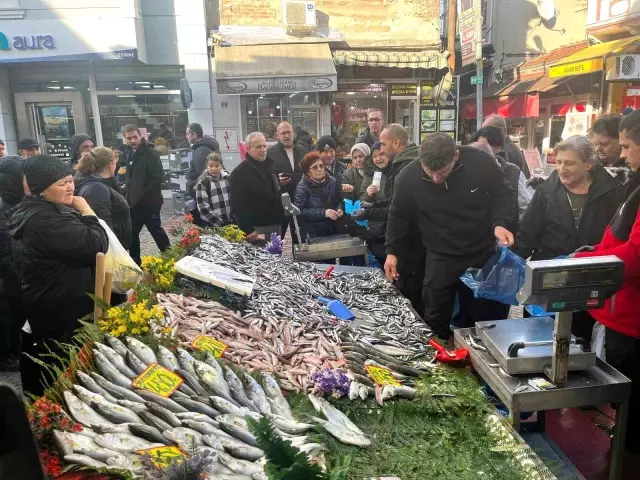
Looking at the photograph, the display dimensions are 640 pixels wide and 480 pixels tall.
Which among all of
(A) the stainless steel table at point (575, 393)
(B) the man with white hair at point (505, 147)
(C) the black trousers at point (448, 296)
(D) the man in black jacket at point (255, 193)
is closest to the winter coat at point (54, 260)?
(D) the man in black jacket at point (255, 193)

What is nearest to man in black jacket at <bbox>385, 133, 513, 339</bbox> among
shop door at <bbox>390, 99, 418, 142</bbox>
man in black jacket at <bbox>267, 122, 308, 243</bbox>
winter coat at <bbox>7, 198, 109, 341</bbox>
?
winter coat at <bbox>7, 198, 109, 341</bbox>

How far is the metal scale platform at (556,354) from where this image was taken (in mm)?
2133

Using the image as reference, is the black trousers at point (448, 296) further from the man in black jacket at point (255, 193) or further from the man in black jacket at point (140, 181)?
the man in black jacket at point (140, 181)

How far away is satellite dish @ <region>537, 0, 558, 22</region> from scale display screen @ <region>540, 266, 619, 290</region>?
1625cm

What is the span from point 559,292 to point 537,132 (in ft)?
47.3

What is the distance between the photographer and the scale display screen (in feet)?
6.91

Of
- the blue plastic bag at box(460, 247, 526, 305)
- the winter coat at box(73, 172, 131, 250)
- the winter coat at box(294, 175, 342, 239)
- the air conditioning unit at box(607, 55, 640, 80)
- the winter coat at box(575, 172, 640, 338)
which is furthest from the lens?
the air conditioning unit at box(607, 55, 640, 80)

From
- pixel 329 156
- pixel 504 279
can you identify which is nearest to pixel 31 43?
pixel 329 156

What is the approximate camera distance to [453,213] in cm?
414

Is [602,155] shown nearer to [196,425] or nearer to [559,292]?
[559,292]

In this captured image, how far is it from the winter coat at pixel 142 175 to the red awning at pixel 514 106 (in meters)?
9.60

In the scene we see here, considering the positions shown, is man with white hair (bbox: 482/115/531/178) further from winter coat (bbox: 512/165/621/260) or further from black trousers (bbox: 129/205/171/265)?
black trousers (bbox: 129/205/171/265)

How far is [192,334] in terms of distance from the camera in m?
3.12

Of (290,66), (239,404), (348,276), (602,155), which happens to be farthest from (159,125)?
(239,404)
